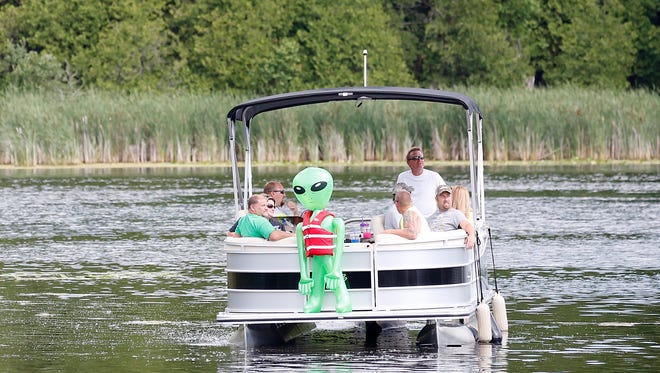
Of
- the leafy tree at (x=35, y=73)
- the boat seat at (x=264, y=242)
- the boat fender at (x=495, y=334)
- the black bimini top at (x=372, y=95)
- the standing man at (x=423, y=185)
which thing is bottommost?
the boat fender at (x=495, y=334)

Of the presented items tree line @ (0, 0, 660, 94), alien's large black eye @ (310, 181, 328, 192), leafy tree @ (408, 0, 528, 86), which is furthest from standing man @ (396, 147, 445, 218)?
leafy tree @ (408, 0, 528, 86)

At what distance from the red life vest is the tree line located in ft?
179

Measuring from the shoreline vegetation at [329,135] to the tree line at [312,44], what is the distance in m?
15.7

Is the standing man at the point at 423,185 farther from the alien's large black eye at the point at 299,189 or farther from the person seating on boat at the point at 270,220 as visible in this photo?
the alien's large black eye at the point at 299,189

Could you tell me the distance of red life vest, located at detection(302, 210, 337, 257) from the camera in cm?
1509

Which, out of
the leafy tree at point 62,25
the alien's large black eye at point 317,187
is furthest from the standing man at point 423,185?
the leafy tree at point 62,25

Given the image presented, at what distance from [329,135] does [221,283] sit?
102ft

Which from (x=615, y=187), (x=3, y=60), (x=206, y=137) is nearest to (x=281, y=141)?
(x=206, y=137)

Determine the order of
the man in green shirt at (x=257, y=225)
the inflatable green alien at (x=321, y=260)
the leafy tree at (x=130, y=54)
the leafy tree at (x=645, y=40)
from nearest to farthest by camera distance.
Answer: the inflatable green alien at (x=321, y=260), the man in green shirt at (x=257, y=225), the leafy tree at (x=130, y=54), the leafy tree at (x=645, y=40)

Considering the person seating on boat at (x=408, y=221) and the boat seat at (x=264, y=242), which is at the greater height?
the person seating on boat at (x=408, y=221)

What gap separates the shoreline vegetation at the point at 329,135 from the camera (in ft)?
172

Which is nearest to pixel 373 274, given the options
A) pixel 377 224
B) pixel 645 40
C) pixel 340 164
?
pixel 377 224

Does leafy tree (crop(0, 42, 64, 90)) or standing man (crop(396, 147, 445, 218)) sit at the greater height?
leafy tree (crop(0, 42, 64, 90))

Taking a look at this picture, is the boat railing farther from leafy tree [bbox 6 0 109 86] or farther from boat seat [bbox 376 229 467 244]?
leafy tree [bbox 6 0 109 86]
